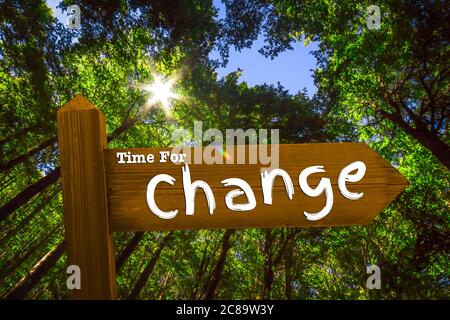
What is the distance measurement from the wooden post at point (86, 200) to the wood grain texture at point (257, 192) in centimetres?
6

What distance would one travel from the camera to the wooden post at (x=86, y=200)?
127 centimetres

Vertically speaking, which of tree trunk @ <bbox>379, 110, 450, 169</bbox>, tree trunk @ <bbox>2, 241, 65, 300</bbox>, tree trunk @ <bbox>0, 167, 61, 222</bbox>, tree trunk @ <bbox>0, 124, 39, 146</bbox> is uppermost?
tree trunk @ <bbox>0, 124, 39, 146</bbox>

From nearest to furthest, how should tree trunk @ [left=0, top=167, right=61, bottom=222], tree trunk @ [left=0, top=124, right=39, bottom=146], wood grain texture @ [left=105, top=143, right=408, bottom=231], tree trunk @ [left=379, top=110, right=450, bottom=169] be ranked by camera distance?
wood grain texture @ [left=105, top=143, right=408, bottom=231], tree trunk @ [left=379, top=110, right=450, bottom=169], tree trunk @ [left=0, top=167, right=61, bottom=222], tree trunk @ [left=0, top=124, right=39, bottom=146]

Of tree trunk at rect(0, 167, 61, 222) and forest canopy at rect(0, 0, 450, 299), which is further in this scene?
tree trunk at rect(0, 167, 61, 222)

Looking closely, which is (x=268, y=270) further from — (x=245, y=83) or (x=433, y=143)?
(x=433, y=143)

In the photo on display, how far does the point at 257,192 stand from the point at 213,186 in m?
0.20

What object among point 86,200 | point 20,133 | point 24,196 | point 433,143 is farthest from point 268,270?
point 86,200

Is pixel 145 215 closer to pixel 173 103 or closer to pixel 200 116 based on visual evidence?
pixel 200 116

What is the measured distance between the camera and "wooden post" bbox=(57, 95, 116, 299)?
4.18 ft

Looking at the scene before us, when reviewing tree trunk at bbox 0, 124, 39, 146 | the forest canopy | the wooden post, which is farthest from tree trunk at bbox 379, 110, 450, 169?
tree trunk at bbox 0, 124, 39, 146

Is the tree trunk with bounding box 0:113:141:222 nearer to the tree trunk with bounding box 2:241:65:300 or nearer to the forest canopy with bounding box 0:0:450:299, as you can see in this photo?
the forest canopy with bounding box 0:0:450:299

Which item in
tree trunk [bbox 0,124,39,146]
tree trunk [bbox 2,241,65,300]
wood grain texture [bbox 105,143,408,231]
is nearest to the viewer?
wood grain texture [bbox 105,143,408,231]
